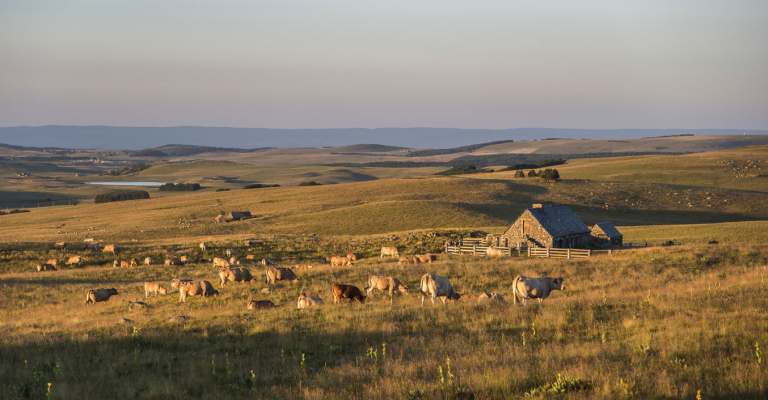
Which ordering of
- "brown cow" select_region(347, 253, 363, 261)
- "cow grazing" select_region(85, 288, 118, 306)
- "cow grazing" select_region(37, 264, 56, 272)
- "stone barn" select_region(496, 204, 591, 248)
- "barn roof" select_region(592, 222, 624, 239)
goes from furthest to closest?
"barn roof" select_region(592, 222, 624, 239), "stone barn" select_region(496, 204, 591, 248), "brown cow" select_region(347, 253, 363, 261), "cow grazing" select_region(37, 264, 56, 272), "cow grazing" select_region(85, 288, 118, 306)

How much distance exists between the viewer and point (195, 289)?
23281 mm

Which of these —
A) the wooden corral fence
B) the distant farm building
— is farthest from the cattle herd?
the distant farm building

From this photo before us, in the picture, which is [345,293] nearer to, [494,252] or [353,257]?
[353,257]

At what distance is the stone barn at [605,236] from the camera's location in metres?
48.9

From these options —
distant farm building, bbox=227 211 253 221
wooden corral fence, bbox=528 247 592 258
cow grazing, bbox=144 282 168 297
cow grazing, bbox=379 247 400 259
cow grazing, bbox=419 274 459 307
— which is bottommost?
distant farm building, bbox=227 211 253 221

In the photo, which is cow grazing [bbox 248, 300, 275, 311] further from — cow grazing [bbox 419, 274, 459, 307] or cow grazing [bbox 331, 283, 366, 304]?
cow grazing [bbox 419, 274, 459, 307]

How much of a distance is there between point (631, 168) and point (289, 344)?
128647 millimetres

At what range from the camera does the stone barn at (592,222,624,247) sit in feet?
160

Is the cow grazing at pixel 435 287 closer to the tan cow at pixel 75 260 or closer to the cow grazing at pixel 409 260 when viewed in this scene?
the cow grazing at pixel 409 260

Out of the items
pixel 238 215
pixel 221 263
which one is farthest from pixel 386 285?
pixel 238 215

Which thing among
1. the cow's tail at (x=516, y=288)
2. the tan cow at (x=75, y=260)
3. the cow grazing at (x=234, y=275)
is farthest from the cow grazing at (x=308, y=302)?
the tan cow at (x=75, y=260)

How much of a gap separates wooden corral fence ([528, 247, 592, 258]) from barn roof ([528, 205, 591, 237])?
6462 millimetres

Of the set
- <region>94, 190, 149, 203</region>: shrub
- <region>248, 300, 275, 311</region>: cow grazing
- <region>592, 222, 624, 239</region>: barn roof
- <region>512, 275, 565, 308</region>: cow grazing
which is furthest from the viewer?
<region>94, 190, 149, 203</region>: shrub

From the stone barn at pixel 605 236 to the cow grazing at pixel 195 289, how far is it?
37687 millimetres
